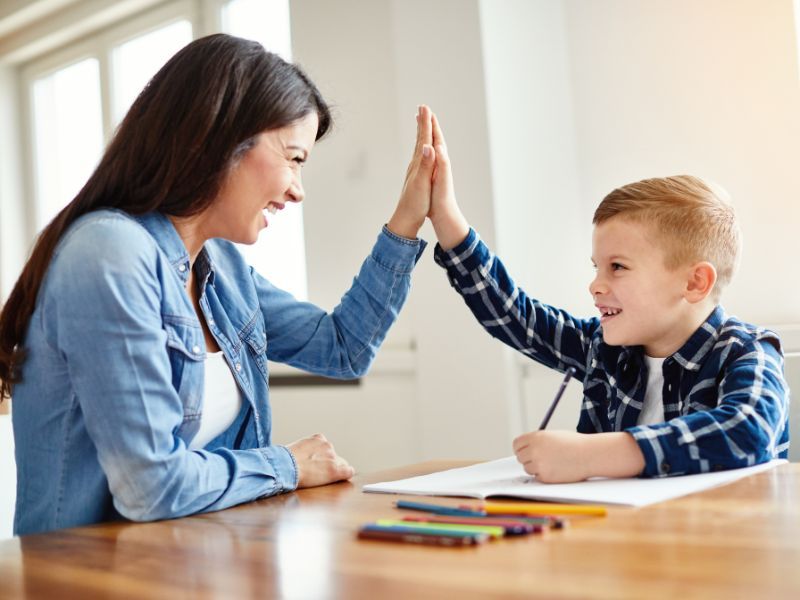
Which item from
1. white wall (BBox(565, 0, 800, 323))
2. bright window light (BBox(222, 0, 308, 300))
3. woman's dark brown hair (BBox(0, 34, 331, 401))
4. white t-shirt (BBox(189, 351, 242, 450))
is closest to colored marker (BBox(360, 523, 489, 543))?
white t-shirt (BBox(189, 351, 242, 450))

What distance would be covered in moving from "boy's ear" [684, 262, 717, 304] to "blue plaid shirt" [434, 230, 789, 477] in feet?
0.11

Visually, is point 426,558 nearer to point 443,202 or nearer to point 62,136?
point 443,202

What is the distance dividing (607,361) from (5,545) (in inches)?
35.3

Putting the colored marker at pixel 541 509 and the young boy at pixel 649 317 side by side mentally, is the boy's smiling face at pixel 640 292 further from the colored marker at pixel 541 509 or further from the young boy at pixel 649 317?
the colored marker at pixel 541 509

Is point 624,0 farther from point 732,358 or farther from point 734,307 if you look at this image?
point 732,358

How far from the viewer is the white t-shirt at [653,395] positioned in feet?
4.46

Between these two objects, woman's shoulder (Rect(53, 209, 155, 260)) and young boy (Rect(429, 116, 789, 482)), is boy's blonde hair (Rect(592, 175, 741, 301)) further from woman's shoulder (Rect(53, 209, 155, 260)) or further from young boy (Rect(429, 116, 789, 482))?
woman's shoulder (Rect(53, 209, 155, 260))

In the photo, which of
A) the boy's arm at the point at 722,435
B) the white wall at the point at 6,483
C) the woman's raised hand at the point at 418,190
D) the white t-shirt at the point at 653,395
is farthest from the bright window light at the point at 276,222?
the boy's arm at the point at 722,435

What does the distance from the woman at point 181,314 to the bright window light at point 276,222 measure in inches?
88.9

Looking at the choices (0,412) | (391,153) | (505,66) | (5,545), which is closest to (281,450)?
(5,545)

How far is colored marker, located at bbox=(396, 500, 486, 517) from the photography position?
0.87 metres

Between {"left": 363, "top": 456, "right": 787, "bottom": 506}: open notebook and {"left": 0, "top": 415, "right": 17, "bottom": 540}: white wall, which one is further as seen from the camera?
{"left": 0, "top": 415, "right": 17, "bottom": 540}: white wall

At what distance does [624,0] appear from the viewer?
2445 millimetres

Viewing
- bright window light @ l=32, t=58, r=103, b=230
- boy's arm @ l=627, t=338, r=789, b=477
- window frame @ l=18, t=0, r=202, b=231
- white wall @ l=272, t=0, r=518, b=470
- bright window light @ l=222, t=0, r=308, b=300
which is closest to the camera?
boy's arm @ l=627, t=338, r=789, b=477
